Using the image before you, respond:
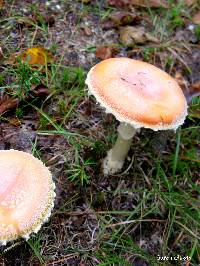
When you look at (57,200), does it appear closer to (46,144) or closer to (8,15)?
(46,144)

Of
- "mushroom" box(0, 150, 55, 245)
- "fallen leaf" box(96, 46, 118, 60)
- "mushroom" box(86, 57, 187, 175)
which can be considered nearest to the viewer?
"mushroom" box(0, 150, 55, 245)

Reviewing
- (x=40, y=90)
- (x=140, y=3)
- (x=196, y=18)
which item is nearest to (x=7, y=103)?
(x=40, y=90)

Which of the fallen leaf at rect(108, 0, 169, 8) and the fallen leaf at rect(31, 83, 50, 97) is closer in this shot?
the fallen leaf at rect(31, 83, 50, 97)

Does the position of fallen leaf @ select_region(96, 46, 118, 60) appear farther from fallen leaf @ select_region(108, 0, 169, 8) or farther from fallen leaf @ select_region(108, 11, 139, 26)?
fallen leaf @ select_region(108, 0, 169, 8)

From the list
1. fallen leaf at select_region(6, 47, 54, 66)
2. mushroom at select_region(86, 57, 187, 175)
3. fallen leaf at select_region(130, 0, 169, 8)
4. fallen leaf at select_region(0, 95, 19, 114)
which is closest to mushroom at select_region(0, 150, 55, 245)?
mushroom at select_region(86, 57, 187, 175)

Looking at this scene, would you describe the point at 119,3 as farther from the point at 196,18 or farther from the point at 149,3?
the point at 196,18

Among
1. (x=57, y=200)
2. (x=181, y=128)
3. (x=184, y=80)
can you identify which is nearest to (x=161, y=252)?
(x=57, y=200)
